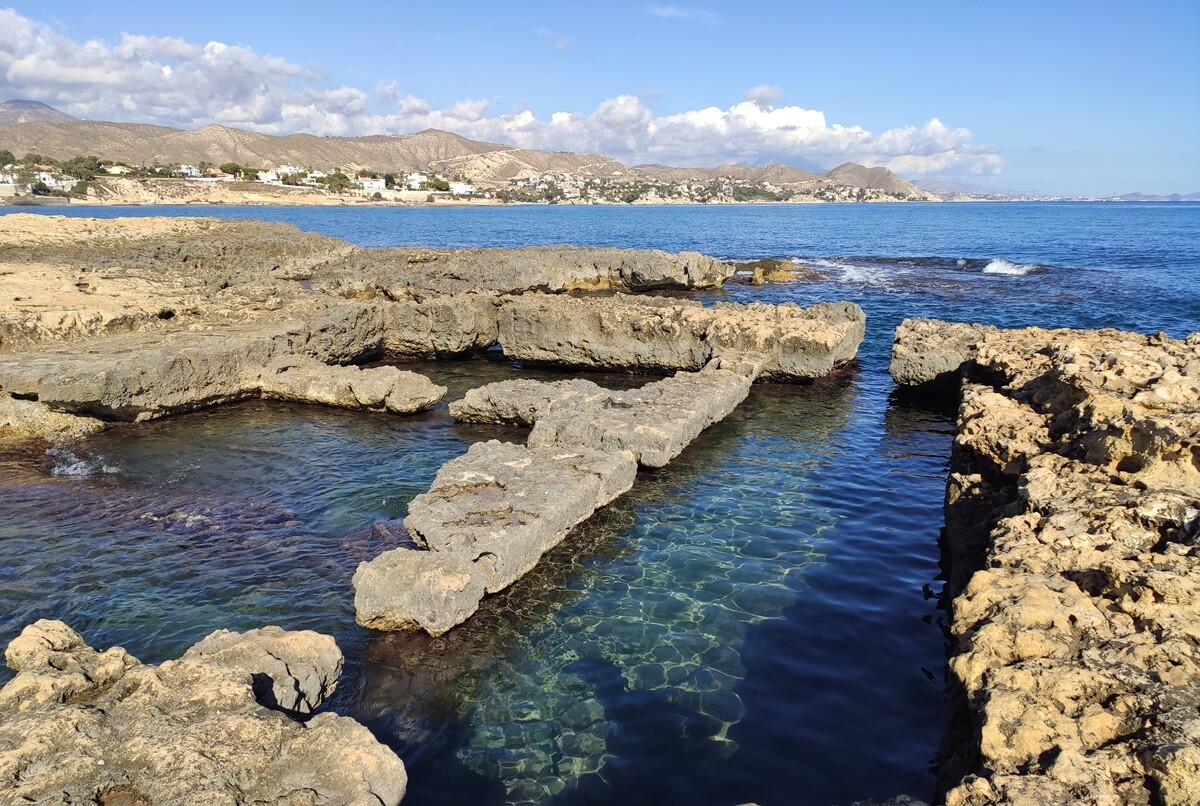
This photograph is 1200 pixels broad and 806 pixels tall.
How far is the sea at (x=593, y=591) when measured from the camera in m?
6.54

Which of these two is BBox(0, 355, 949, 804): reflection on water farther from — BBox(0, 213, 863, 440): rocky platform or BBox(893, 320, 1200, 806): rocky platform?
BBox(0, 213, 863, 440): rocky platform

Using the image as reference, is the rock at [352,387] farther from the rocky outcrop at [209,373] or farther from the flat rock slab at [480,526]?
the flat rock slab at [480,526]

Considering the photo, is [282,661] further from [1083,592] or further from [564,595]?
[1083,592]

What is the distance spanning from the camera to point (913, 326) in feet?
62.8

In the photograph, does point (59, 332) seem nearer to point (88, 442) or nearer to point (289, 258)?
point (88, 442)

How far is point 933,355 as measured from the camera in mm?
17562

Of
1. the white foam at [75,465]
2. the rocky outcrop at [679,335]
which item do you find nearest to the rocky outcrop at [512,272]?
the rocky outcrop at [679,335]

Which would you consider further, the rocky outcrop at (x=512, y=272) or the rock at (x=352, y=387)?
the rocky outcrop at (x=512, y=272)

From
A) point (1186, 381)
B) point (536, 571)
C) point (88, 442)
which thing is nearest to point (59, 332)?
point (88, 442)

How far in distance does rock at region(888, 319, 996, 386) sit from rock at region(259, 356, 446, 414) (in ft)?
37.0

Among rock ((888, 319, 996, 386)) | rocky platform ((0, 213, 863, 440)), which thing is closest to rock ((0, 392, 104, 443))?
rocky platform ((0, 213, 863, 440))

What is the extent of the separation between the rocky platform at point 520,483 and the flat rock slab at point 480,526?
13 mm

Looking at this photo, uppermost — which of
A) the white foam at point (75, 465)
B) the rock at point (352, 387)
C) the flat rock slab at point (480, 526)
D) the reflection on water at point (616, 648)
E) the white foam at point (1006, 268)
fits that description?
the white foam at point (1006, 268)

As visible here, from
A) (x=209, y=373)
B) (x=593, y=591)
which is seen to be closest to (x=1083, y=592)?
(x=593, y=591)
